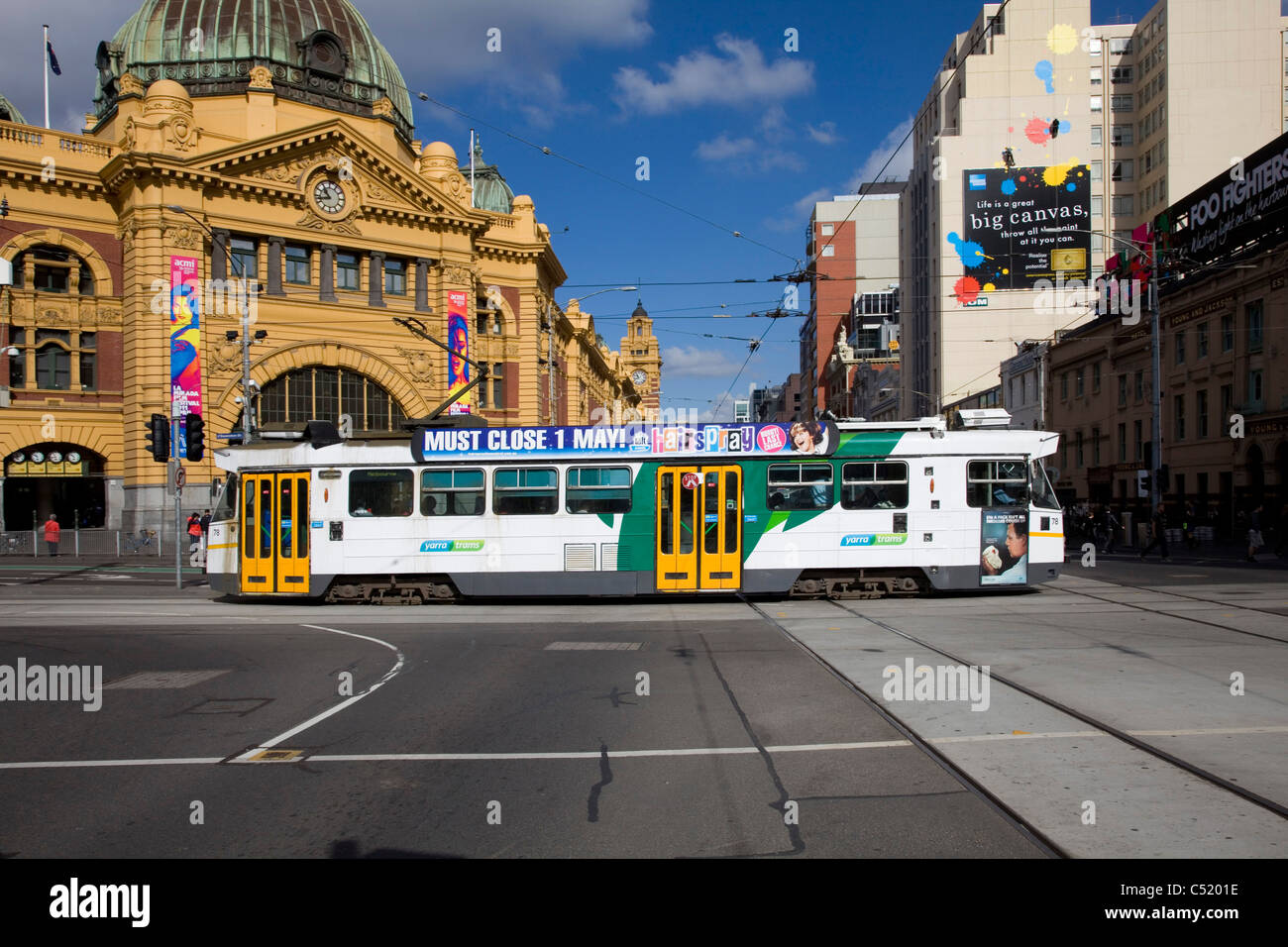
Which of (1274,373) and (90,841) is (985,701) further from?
(1274,373)

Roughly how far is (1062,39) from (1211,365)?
41018 mm

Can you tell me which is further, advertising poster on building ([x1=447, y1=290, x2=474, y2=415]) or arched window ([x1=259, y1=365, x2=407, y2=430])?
advertising poster on building ([x1=447, y1=290, x2=474, y2=415])

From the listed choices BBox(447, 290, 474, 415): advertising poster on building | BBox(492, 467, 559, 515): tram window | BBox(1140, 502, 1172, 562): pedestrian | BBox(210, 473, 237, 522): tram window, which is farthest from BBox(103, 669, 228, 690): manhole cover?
BBox(447, 290, 474, 415): advertising poster on building

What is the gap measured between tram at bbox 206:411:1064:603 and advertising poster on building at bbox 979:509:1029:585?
0.08 ft

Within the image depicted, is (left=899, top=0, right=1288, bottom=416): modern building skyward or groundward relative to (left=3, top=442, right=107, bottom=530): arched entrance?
skyward

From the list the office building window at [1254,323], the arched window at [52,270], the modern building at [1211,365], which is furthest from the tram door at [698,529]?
the arched window at [52,270]

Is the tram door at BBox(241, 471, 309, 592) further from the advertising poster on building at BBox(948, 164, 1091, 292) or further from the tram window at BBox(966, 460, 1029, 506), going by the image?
the advertising poster on building at BBox(948, 164, 1091, 292)

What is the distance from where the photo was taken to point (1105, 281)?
5153 cm

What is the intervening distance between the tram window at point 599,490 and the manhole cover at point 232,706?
8.50 metres

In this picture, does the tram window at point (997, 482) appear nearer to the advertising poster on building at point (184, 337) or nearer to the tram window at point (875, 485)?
the tram window at point (875, 485)

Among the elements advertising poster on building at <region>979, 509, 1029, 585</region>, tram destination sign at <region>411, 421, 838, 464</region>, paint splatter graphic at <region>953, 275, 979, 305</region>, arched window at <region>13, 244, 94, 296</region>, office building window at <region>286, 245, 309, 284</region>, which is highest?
paint splatter graphic at <region>953, 275, 979, 305</region>

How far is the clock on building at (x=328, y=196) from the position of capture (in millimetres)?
44312

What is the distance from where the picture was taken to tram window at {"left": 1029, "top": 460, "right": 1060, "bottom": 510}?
17375mm

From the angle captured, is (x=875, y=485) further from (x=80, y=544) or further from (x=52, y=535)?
(x=80, y=544)
